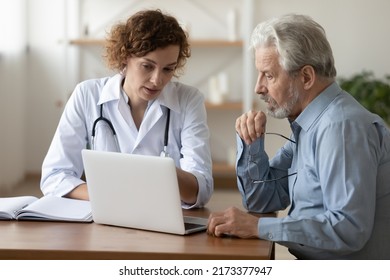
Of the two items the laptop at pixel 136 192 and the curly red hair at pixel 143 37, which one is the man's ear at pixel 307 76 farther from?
the curly red hair at pixel 143 37

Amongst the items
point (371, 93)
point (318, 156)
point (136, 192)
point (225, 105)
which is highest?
point (318, 156)

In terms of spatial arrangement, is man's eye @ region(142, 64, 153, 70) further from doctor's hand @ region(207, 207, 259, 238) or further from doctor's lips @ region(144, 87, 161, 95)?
doctor's hand @ region(207, 207, 259, 238)

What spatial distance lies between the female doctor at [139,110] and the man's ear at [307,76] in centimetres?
57

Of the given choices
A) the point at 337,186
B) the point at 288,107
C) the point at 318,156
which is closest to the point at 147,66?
the point at 288,107

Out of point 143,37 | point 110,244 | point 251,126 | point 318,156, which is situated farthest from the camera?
point 143,37

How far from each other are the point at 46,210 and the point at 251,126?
660 millimetres

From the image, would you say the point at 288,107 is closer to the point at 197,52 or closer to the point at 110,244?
the point at 110,244

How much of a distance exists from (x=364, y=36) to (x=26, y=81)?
2733mm

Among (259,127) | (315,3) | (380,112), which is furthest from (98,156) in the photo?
(315,3)

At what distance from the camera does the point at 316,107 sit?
2070 millimetres

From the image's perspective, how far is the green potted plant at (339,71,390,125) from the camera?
17.9 ft

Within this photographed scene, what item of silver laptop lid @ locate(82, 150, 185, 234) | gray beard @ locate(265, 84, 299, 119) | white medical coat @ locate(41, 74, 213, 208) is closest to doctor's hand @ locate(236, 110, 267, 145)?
gray beard @ locate(265, 84, 299, 119)

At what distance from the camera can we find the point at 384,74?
5.93 m

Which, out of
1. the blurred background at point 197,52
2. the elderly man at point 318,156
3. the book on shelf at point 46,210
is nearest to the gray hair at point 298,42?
the elderly man at point 318,156
